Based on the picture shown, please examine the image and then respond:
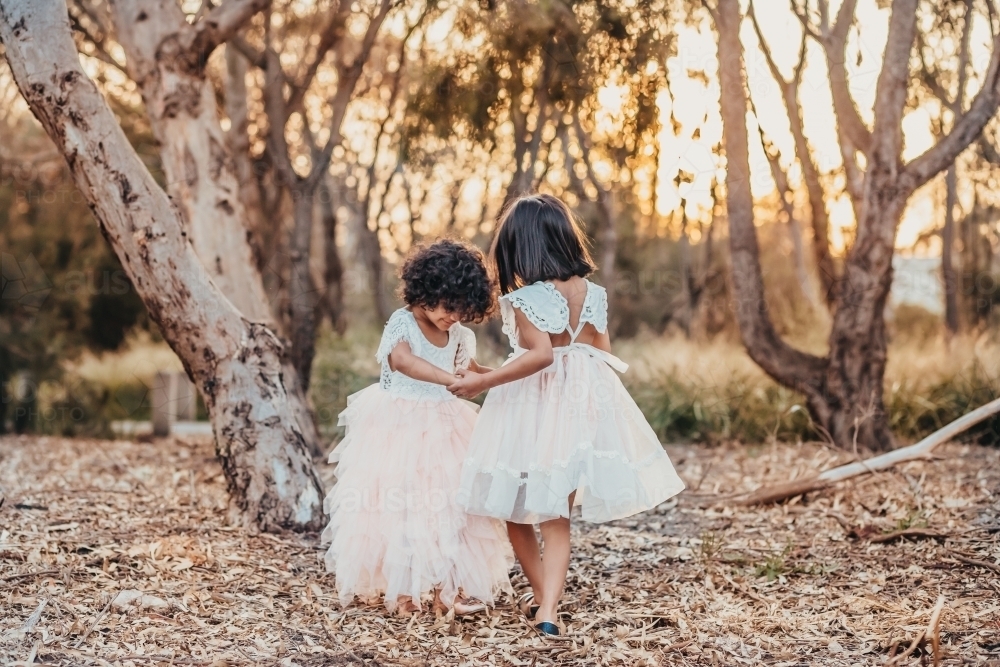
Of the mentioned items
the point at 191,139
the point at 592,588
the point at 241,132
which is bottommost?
the point at 592,588

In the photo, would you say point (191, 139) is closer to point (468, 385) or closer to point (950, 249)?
point (468, 385)

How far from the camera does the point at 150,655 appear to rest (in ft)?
9.69

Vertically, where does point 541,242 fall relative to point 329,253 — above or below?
below

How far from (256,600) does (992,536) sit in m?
3.25

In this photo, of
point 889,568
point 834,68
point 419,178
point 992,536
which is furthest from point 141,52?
point 419,178

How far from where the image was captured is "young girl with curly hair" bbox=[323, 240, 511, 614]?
3473 millimetres

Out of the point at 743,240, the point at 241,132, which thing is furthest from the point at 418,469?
the point at 241,132

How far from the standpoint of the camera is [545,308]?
3357 millimetres

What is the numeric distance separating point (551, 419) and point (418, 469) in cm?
55

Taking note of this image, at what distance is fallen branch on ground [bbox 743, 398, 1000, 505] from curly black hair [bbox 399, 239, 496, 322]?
7.78 ft

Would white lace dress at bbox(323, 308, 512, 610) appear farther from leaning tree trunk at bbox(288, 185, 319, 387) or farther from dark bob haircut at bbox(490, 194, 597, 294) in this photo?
leaning tree trunk at bbox(288, 185, 319, 387)

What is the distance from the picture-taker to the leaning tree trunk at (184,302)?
4102mm

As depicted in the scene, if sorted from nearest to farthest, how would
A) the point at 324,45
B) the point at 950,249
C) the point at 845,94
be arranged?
the point at 845,94, the point at 324,45, the point at 950,249

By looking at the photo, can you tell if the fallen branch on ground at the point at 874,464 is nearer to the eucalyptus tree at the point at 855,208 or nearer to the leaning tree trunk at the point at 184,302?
the eucalyptus tree at the point at 855,208
